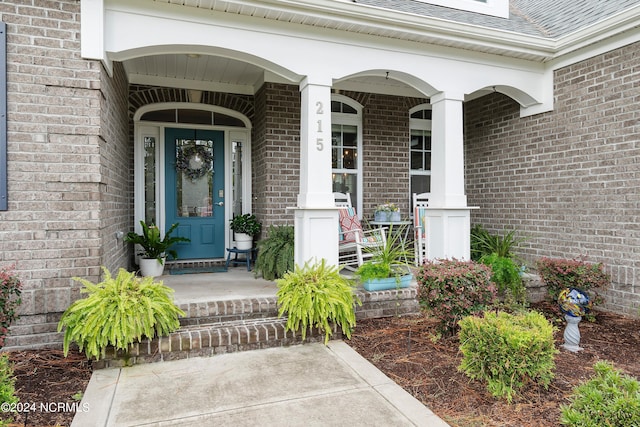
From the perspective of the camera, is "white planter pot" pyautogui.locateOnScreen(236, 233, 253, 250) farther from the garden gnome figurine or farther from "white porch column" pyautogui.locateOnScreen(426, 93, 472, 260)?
the garden gnome figurine

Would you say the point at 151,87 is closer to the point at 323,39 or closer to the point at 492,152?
the point at 323,39

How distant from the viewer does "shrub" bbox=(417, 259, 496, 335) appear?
11.2 ft

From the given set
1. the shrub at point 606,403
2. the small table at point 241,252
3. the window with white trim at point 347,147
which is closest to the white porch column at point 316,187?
the small table at point 241,252

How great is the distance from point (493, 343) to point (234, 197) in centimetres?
460

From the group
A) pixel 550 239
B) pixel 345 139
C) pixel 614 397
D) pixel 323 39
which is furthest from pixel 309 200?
pixel 550 239

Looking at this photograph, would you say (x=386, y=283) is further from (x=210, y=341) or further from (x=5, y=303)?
(x=5, y=303)

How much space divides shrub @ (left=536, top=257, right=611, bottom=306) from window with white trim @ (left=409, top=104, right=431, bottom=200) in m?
2.67

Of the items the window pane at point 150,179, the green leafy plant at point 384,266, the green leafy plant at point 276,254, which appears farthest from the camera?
the window pane at point 150,179

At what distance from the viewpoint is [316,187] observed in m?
4.19

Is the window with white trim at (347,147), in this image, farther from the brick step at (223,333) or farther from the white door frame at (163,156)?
the brick step at (223,333)

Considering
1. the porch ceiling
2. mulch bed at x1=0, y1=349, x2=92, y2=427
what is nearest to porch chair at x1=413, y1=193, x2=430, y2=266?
the porch ceiling

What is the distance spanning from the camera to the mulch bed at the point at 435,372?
7.57ft

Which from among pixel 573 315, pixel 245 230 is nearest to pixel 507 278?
pixel 573 315

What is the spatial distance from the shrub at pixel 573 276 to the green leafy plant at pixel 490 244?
748mm
